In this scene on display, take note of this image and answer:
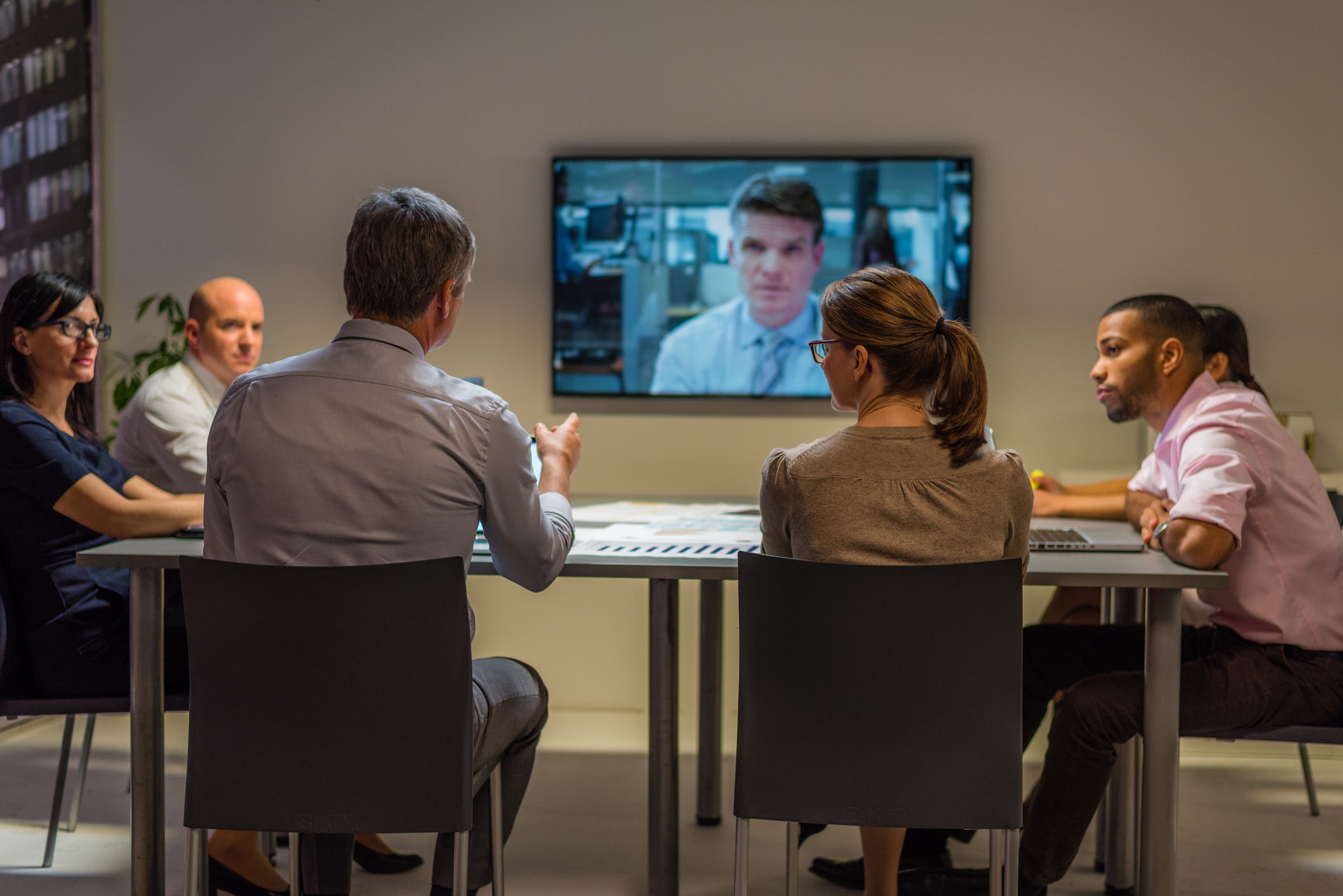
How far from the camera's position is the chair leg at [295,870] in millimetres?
1673

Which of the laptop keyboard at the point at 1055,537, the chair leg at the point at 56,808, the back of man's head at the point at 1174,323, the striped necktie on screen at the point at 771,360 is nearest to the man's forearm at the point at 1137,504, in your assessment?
the laptop keyboard at the point at 1055,537

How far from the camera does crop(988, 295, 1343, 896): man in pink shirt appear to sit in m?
1.93

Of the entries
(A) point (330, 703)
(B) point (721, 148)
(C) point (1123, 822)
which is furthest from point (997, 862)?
(B) point (721, 148)

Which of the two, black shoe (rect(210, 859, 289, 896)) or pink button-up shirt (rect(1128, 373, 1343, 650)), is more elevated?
pink button-up shirt (rect(1128, 373, 1343, 650))

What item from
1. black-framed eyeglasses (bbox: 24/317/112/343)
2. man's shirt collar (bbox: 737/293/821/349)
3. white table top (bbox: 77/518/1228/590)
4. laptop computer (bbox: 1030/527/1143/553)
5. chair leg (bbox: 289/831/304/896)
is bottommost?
chair leg (bbox: 289/831/304/896)

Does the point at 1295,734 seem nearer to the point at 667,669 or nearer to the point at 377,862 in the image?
the point at 667,669

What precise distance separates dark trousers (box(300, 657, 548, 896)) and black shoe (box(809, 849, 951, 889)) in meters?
0.87

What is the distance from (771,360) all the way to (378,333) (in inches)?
85.5

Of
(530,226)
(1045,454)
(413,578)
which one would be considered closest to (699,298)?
(530,226)

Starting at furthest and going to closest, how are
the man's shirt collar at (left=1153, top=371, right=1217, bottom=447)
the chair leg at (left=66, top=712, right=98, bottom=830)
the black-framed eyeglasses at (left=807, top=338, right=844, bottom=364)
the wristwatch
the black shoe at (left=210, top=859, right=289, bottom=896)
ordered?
1. the chair leg at (left=66, top=712, right=98, bottom=830)
2. the man's shirt collar at (left=1153, top=371, right=1217, bottom=447)
3. the black shoe at (left=210, top=859, right=289, bottom=896)
4. the wristwatch
5. the black-framed eyeglasses at (left=807, top=338, right=844, bottom=364)

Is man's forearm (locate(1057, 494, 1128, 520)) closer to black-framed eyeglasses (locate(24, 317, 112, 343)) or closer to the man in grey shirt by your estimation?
the man in grey shirt

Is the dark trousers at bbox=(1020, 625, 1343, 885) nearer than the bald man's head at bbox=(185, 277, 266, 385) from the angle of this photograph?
Yes

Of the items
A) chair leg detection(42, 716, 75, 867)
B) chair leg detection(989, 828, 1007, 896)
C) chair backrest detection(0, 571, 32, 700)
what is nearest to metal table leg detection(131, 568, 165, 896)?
chair backrest detection(0, 571, 32, 700)

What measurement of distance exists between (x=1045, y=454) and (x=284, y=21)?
3.03 m
